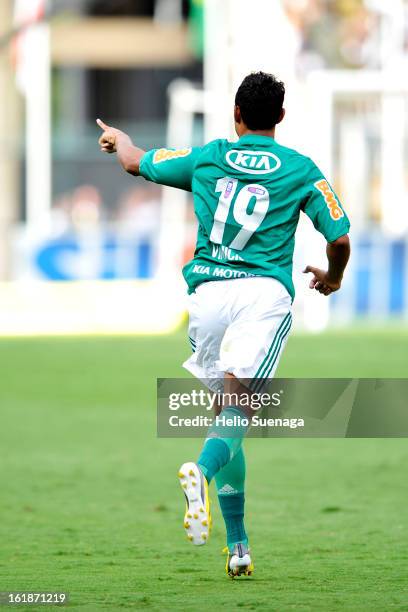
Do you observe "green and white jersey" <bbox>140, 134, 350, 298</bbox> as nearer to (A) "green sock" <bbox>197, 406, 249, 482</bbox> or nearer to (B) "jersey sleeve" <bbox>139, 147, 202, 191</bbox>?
(B) "jersey sleeve" <bbox>139, 147, 202, 191</bbox>

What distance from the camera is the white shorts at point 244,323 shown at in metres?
6.25

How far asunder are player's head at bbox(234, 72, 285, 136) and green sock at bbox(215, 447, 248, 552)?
143 centimetres

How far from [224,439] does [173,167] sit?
48.4 inches

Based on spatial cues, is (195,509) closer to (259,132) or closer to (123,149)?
(259,132)

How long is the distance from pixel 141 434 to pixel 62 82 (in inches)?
1555

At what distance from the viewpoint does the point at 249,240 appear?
20.8 feet

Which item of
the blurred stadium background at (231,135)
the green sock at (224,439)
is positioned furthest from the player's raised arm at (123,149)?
the blurred stadium background at (231,135)

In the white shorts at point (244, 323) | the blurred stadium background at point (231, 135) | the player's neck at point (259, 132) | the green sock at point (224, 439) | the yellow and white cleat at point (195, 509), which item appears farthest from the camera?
the blurred stadium background at point (231, 135)

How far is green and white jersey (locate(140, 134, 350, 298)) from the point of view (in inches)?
248

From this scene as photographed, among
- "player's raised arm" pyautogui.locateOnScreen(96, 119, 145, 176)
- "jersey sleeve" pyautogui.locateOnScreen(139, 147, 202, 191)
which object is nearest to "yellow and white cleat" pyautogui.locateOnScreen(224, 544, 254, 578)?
"jersey sleeve" pyautogui.locateOnScreen(139, 147, 202, 191)

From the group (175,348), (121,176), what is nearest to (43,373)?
(175,348)

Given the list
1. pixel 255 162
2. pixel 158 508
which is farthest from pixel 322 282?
pixel 158 508

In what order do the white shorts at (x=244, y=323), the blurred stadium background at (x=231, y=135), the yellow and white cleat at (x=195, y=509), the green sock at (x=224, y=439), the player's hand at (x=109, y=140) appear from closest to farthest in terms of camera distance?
the yellow and white cleat at (x=195, y=509), the green sock at (x=224, y=439), the white shorts at (x=244, y=323), the player's hand at (x=109, y=140), the blurred stadium background at (x=231, y=135)

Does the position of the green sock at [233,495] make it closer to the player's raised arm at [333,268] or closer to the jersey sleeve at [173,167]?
the player's raised arm at [333,268]
